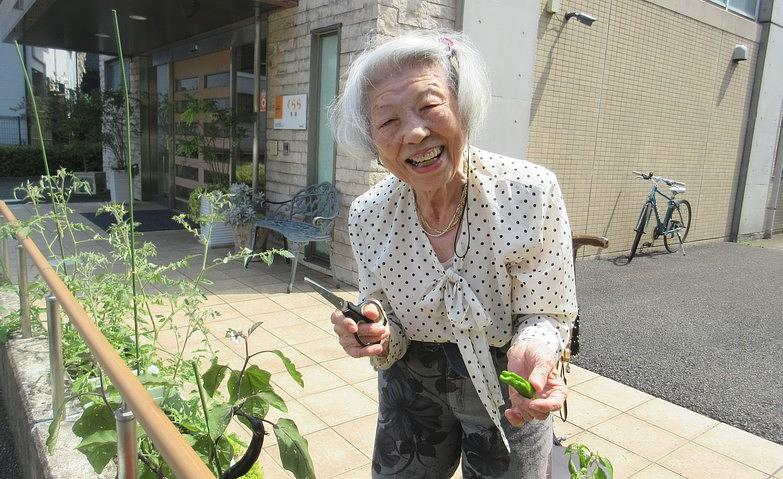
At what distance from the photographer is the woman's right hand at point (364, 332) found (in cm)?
141

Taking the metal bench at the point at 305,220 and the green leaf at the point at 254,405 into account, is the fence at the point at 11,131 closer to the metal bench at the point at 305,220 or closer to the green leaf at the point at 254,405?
the metal bench at the point at 305,220

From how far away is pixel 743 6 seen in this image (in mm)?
9258

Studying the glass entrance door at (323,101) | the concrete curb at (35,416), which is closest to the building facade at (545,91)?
the glass entrance door at (323,101)

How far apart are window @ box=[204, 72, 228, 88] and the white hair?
6800 millimetres

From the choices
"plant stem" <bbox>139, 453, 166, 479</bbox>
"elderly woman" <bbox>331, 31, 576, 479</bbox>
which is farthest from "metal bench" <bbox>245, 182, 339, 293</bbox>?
"elderly woman" <bbox>331, 31, 576, 479</bbox>

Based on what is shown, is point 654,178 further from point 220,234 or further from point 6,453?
point 6,453

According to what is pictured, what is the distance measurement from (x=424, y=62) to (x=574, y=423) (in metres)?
2.43

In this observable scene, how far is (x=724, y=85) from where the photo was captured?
29.9 feet

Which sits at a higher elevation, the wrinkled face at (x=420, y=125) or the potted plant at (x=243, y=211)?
the wrinkled face at (x=420, y=125)

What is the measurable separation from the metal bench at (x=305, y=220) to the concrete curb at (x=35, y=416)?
2.67 metres

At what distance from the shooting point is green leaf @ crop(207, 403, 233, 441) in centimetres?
146

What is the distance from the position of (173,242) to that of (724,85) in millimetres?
8569

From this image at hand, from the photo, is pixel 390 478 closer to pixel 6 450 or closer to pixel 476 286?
pixel 476 286

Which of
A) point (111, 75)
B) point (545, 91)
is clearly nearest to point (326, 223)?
point (545, 91)
